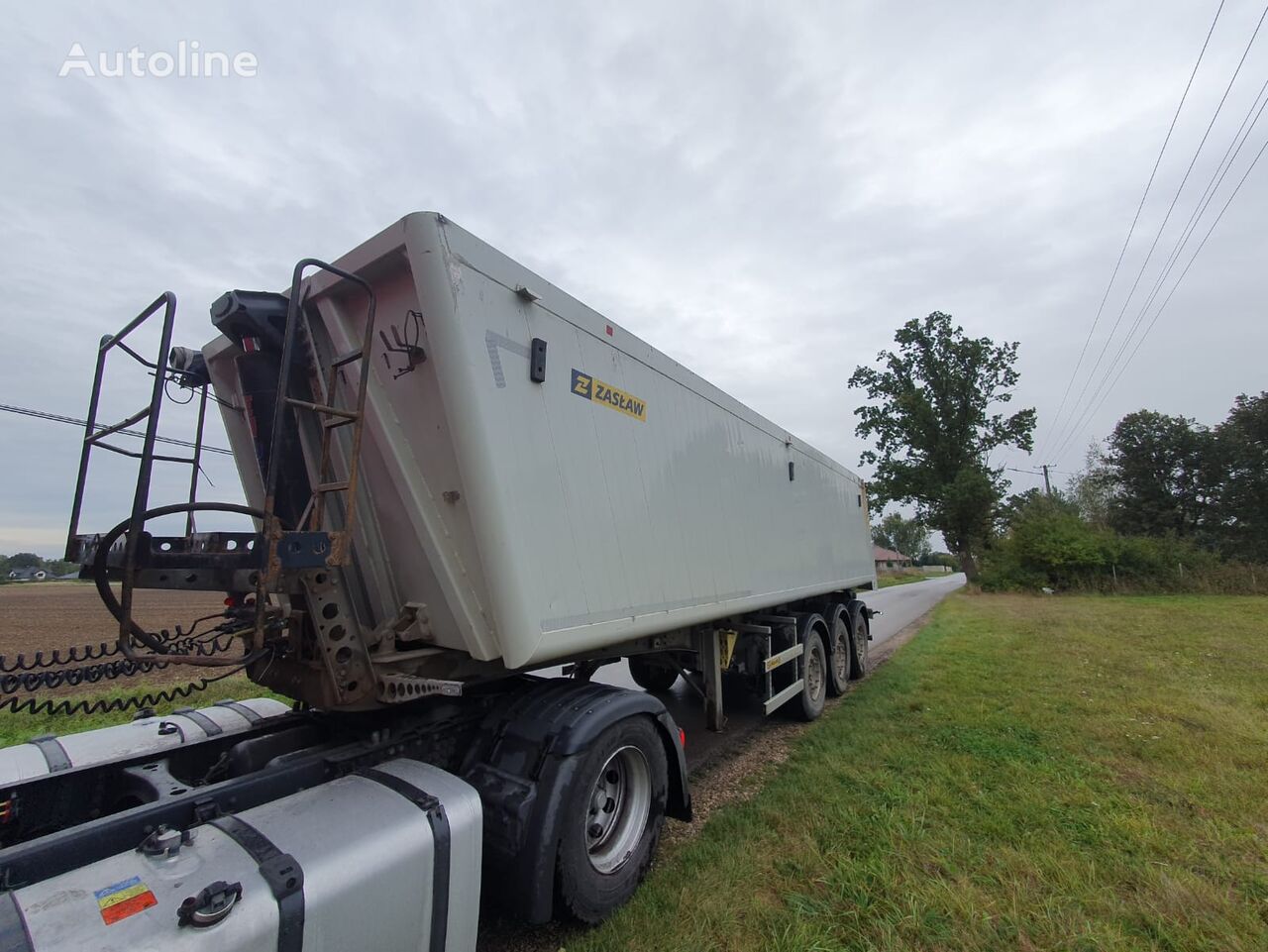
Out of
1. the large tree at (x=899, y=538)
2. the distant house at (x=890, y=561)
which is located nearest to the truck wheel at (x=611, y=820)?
the distant house at (x=890, y=561)

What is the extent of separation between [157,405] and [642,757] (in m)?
2.74

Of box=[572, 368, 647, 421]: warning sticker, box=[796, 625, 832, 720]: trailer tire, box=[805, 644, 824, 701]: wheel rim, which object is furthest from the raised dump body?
box=[805, 644, 824, 701]: wheel rim

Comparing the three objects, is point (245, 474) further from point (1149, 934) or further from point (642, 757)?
point (1149, 934)

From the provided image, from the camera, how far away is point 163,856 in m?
1.79

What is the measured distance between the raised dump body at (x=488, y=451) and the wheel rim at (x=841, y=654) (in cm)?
427

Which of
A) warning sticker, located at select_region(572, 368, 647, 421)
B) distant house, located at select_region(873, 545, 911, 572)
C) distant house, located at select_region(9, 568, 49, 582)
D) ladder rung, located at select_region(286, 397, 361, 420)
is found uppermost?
warning sticker, located at select_region(572, 368, 647, 421)

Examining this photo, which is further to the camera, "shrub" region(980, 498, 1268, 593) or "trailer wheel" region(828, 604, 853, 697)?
"shrub" region(980, 498, 1268, 593)

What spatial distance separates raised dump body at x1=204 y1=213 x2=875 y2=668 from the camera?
2.52 metres

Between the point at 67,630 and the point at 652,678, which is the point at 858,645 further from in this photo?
the point at 67,630

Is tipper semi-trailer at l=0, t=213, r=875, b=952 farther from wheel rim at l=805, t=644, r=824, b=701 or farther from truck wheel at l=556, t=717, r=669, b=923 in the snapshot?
wheel rim at l=805, t=644, r=824, b=701

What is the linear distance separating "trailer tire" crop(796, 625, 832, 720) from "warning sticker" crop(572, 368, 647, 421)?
12.6ft

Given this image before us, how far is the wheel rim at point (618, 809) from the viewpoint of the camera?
120 inches

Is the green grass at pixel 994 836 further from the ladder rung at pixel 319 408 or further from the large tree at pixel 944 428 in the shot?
the large tree at pixel 944 428

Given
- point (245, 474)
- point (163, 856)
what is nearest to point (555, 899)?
point (163, 856)
